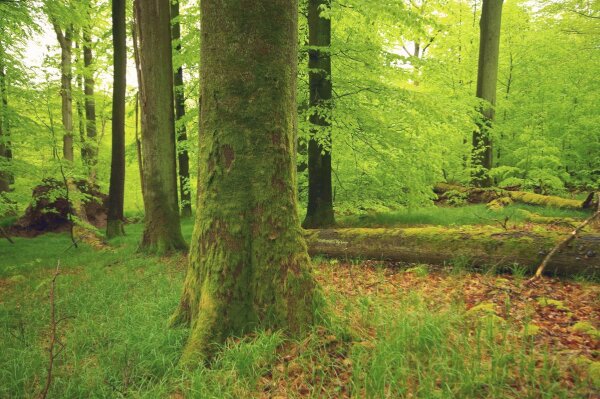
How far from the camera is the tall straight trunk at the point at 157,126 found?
8.26 meters

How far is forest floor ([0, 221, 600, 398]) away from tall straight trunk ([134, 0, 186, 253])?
11.4 ft

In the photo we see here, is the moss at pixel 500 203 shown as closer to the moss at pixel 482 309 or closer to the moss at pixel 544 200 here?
the moss at pixel 544 200

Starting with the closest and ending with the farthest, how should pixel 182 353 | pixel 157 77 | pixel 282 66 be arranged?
1. pixel 182 353
2. pixel 282 66
3. pixel 157 77

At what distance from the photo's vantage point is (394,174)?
8.74m

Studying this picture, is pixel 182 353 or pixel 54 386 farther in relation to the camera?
pixel 182 353

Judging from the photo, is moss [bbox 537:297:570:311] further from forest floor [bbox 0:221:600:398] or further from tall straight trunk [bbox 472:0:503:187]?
tall straight trunk [bbox 472:0:503:187]

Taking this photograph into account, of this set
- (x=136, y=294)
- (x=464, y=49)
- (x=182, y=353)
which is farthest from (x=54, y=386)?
(x=464, y=49)

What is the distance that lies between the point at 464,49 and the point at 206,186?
17433mm

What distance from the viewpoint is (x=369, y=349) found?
9.65ft

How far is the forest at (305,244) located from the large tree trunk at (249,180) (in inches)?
0.8

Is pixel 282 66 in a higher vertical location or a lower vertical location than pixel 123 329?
higher

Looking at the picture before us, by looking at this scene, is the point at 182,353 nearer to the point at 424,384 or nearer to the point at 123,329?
the point at 123,329

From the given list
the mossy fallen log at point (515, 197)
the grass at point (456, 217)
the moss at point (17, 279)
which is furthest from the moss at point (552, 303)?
the moss at point (17, 279)

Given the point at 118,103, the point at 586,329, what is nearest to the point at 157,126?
the point at 118,103
